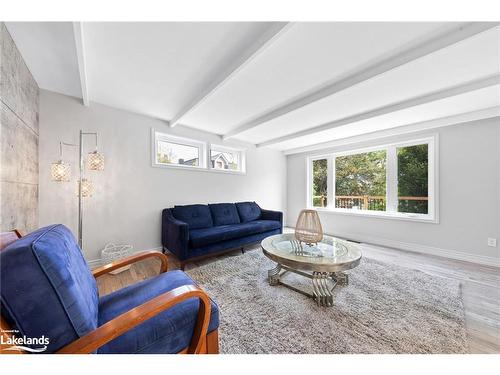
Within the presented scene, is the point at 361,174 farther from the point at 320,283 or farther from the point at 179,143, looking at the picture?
the point at 179,143

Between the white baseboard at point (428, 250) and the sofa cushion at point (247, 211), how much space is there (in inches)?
81.8

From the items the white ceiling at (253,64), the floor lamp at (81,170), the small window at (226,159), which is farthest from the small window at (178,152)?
the floor lamp at (81,170)

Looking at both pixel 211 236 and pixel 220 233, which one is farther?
pixel 220 233

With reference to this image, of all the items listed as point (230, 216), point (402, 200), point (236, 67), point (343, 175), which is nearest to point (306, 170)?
point (343, 175)

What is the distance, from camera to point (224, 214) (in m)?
3.56

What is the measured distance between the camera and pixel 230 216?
362cm

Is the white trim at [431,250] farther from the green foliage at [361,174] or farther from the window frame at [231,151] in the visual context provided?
the window frame at [231,151]

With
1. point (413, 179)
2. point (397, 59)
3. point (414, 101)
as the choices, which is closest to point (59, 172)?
point (397, 59)

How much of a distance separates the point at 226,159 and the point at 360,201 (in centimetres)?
315

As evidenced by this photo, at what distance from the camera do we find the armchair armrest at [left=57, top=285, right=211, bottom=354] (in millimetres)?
716

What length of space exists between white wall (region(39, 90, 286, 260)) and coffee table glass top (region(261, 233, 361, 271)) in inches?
76.5

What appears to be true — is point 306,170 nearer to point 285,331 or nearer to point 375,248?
point 375,248

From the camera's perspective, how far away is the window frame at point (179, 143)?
10.3 feet

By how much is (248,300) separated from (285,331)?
482 millimetres
